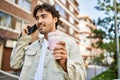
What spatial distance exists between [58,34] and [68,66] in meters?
0.26

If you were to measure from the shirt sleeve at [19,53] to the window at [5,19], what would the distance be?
47.2 ft

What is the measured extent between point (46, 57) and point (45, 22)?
0.30 metres

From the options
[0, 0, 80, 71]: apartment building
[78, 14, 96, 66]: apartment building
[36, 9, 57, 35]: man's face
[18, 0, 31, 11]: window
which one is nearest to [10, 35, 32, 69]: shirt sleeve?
[36, 9, 57, 35]: man's face

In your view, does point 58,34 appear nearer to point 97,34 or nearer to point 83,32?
point 97,34

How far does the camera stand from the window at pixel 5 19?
16102 mm

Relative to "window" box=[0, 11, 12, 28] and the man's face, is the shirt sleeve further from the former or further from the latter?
"window" box=[0, 11, 12, 28]

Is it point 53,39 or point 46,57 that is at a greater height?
point 53,39

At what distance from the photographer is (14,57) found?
6.53 feet

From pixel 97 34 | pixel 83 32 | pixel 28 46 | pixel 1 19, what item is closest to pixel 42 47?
pixel 28 46

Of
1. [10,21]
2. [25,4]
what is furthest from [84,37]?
[10,21]

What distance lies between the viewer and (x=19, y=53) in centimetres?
199

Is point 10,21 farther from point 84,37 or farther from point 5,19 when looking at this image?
point 84,37

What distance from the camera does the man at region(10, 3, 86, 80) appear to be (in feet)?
5.24

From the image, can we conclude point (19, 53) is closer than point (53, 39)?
No
